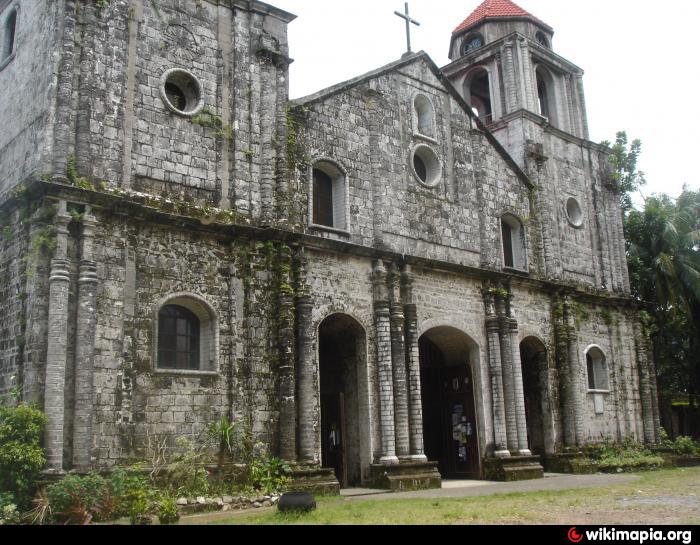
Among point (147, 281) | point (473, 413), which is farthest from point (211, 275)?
point (473, 413)

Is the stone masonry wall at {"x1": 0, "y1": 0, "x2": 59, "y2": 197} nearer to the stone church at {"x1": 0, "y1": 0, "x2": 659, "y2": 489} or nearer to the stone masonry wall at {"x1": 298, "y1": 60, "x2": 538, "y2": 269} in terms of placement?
the stone church at {"x1": 0, "y1": 0, "x2": 659, "y2": 489}

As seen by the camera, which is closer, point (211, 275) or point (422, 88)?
point (211, 275)

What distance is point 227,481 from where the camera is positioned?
13922 mm

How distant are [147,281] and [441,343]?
9.18 metres

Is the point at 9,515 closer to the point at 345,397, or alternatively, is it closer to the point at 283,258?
the point at 283,258

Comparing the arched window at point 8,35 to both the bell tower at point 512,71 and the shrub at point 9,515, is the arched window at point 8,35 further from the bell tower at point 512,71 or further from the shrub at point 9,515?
the bell tower at point 512,71

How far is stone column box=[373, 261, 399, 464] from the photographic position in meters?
16.9

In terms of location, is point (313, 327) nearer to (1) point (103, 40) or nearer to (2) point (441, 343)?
(2) point (441, 343)

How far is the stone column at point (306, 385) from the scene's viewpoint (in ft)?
50.2

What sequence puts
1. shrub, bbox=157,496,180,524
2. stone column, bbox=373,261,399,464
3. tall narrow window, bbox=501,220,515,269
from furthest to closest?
1. tall narrow window, bbox=501,220,515,269
2. stone column, bbox=373,261,399,464
3. shrub, bbox=157,496,180,524

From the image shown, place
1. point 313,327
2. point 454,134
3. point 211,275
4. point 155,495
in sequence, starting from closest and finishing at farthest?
1. point 155,495
2. point 211,275
3. point 313,327
4. point 454,134

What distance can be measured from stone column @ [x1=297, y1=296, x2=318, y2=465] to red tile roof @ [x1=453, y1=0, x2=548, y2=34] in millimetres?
14519

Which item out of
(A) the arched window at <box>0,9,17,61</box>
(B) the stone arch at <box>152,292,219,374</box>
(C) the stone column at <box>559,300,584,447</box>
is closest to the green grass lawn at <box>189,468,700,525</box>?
(B) the stone arch at <box>152,292,219,374</box>

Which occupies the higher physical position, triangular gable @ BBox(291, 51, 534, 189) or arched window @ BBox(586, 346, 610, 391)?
triangular gable @ BBox(291, 51, 534, 189)
